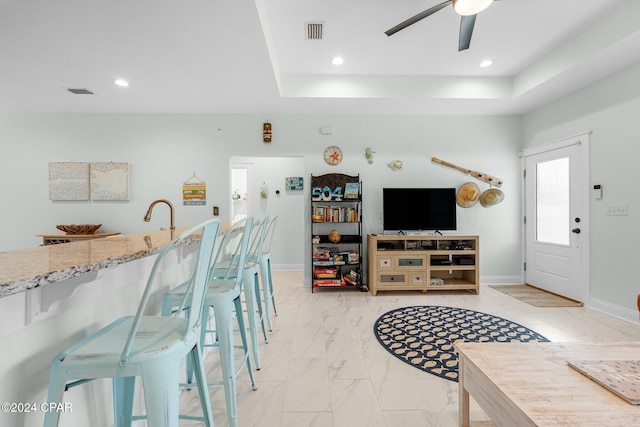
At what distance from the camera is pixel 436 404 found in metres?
1.81

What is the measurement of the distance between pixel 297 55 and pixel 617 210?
3.76 meters

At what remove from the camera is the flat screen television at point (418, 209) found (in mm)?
4383

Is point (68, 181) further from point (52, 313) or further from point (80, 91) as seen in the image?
point (52, 313)

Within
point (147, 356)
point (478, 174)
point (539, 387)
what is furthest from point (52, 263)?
point (478, 174)

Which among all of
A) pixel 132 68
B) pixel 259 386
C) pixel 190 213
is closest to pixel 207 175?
pixel 190 213

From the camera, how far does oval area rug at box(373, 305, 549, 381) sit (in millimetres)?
2324

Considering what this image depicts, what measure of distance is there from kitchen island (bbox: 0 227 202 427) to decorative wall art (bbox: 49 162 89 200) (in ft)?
12.9

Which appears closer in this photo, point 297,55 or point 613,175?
point 613,175

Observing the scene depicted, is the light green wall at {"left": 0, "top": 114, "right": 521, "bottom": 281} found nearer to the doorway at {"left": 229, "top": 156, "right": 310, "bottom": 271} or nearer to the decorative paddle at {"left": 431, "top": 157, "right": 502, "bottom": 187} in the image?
the decorative paddle at {"left": 431, "top": 157, "right": 502, "bottom": 187}

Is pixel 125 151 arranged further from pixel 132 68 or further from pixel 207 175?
pixel 132 68

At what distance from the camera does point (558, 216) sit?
400 cm

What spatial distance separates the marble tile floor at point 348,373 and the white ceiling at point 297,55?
8.37 ft

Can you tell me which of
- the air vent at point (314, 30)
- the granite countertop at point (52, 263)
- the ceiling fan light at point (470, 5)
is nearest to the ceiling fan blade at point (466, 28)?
the ceiling fan light at point (470, 5)

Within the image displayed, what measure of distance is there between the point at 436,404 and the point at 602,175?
10.6 ft
